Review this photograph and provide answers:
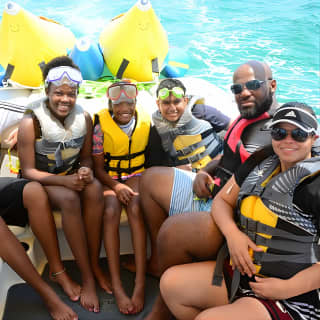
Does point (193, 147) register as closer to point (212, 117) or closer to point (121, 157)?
point (212, 117)

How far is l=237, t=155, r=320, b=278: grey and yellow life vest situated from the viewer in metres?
1.34

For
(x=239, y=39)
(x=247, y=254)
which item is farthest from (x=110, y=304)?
(x=239, y=39)

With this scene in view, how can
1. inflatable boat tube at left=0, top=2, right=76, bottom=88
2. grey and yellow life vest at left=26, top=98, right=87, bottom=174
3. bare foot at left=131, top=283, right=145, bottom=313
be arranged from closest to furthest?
bare foot at left=131, top=283, right=145, bottom=313, grey and yellow life vest at left=26, top=98, right=87, bottom=174, inflatable boat tube at left=0, top=2, right=76, bottom=88

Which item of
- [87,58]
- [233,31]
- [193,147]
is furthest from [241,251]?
[233,31]

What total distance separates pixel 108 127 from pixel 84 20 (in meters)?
6.73

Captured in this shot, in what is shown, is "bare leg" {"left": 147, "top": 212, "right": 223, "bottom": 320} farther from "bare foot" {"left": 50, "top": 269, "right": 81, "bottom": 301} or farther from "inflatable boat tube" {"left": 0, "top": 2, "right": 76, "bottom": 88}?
"inflatable boat tube" {"left": 0, "top": 2, "right": 76, "bottom": 88}

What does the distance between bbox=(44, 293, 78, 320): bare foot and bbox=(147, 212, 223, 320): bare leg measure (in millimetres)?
449

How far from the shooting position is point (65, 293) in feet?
6.55

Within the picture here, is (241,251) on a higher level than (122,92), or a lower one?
lower

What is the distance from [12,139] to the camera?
244 cm

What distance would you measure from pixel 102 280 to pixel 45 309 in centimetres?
31

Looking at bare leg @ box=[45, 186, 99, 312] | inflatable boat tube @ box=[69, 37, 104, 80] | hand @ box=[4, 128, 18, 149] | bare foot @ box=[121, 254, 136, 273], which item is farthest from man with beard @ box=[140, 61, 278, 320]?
inflatable boat tube @ box=[69, 37, 104, 80]

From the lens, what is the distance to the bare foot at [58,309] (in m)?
1.81

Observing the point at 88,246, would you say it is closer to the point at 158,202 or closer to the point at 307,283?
the point at 158,202
